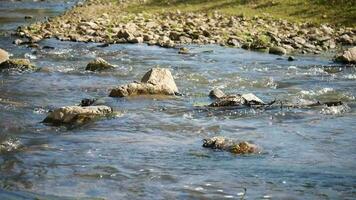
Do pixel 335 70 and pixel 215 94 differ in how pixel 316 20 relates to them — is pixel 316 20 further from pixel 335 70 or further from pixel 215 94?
pixel 215 94

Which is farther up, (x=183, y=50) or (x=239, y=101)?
(x=183, y=50)

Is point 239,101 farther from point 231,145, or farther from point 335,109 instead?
point 231,145

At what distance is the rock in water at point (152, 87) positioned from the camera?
13.1 m

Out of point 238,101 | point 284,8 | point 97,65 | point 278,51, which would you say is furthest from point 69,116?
point 284,8

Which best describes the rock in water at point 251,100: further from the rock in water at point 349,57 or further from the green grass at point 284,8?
the green grass at point 284,8

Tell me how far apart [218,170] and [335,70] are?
10570mm

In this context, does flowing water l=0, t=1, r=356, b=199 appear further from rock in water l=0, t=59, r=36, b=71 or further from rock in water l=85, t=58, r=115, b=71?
rock in water l=0, t=59, r=36, b=71

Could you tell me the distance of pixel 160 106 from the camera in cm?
1213

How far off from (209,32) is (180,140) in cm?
1646

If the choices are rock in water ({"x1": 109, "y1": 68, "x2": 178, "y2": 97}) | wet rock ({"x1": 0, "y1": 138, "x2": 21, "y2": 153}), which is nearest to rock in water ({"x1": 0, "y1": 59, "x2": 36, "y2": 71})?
rock in water ({"x1": 109, "y1": 68, "x2": 178, "y2": 97})

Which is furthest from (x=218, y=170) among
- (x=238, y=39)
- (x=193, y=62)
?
(x=238, y=39)

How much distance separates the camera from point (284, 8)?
33.0 meters

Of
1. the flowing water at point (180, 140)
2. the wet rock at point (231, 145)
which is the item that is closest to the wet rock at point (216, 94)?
the flowing water at point (180, 140)

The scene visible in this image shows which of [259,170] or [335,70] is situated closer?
[259,170]
